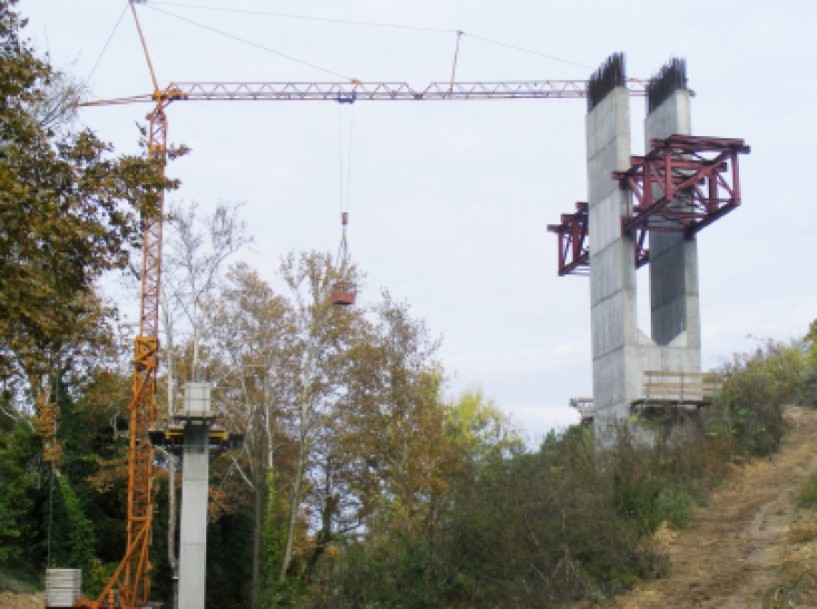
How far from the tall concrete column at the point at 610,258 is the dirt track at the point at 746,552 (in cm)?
734

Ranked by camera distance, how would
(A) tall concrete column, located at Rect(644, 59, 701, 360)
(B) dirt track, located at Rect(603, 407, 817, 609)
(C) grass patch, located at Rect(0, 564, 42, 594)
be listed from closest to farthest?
1. (B) dirt track, located at Rect(603, 407, 817, 609)
2. (A) tall concrete column, located at Rect(644, 59, 701, 360)
3. (C) grass patch, located at Rect(0, 564, 42, 594)

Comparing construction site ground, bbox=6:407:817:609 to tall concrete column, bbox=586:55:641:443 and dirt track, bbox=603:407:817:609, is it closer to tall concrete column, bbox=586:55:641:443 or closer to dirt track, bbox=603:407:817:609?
dirt track, bbox=603:407:817:609

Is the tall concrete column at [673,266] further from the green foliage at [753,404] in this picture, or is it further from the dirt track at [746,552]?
the dirt track at [746,552]

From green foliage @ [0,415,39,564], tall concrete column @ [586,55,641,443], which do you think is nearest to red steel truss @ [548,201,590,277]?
tall concrete column @ [586,55,641,443]

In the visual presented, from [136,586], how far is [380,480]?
9373mm

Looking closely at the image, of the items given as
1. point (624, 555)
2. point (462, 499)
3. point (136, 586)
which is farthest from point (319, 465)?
point (624, 555)

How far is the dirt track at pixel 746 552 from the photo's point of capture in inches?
794

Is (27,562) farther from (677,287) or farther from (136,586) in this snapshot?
(677,287)

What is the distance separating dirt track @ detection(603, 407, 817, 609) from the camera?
2016cm

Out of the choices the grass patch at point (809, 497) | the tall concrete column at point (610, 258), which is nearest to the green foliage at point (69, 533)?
the tall concrete column at point (610, 258)

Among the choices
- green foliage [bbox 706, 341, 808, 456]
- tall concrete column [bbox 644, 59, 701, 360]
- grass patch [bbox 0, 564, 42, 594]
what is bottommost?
grass patch [bbox 0, 564, 42, 594]

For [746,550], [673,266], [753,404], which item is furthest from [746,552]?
[673,266]

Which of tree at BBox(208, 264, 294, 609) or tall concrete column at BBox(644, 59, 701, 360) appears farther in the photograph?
tree at BBox(208, 264, 294, 609)

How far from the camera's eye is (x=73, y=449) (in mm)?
50031
